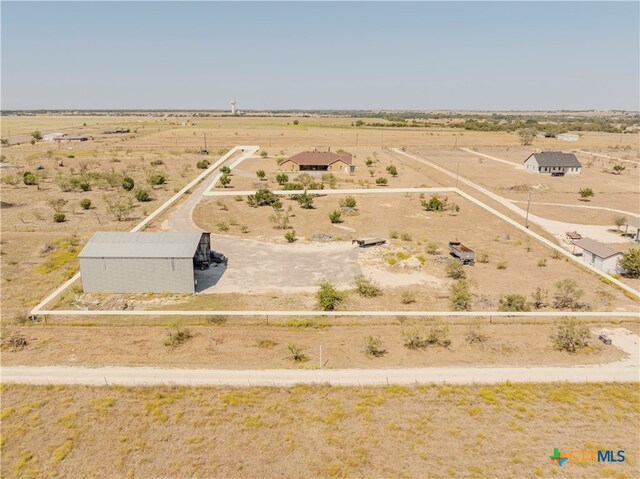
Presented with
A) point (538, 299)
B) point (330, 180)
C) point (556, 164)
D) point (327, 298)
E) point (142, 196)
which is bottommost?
point (538, 299)

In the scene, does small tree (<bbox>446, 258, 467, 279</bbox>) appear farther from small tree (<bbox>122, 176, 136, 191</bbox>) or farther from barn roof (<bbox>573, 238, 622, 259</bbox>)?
small tree (<bbox>122, 176, 136, 191</bbox>)

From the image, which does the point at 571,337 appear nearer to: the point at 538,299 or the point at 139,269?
the point at 538,299

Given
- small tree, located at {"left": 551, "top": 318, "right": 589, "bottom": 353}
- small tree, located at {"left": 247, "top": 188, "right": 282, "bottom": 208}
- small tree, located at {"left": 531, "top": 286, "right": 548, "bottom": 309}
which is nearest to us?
small tree, located at {"left": 551, "top": 318, "right": 589, "bottom": 353}

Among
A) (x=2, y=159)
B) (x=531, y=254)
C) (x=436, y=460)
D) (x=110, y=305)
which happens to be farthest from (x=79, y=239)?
(x=2, y=159)

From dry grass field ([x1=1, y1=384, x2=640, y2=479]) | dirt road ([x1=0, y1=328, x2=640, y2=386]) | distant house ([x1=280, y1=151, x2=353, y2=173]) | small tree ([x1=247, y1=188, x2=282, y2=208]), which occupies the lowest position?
dry grass field ([x1=1, y1=384, x2=640, y2=479])

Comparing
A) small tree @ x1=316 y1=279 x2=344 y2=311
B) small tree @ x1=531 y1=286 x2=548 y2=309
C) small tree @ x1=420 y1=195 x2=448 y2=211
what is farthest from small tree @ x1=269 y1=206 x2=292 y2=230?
small tree @ x1=531 y1=286 x2=548 y2=309

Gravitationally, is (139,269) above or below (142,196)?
below

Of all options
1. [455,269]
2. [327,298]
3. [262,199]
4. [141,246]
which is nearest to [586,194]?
[455,269]
